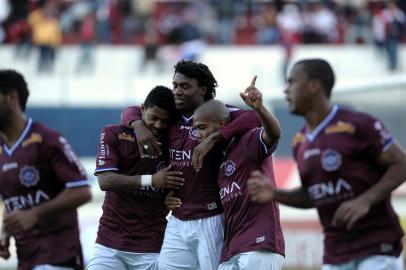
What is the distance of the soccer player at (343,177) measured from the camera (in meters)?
6.94

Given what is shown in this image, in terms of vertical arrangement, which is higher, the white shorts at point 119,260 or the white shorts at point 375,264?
the white shorts at point 375,264

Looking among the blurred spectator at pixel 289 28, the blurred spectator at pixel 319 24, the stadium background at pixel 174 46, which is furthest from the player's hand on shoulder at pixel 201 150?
the blurred spectator at pixel 319 24

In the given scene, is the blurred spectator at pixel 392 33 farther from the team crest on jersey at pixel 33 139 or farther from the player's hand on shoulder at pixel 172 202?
the team crest on jersey at pixel 33 139

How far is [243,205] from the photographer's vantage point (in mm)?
8531

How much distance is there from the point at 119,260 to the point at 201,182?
1013 mm

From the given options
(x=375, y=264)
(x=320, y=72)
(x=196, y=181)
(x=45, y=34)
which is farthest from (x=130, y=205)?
(x=45, y=34)

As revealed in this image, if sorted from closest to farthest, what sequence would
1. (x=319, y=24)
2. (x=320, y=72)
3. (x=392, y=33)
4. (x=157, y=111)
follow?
(x=320, y=72) < (x=157, y=111) < (x=392, y=33) < (x=319, y=24)

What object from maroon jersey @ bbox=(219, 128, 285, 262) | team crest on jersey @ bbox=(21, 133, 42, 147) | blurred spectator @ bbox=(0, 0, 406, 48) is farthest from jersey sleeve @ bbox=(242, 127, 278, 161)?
blurred spectator @ bbox=(0, 0, 406, 48)

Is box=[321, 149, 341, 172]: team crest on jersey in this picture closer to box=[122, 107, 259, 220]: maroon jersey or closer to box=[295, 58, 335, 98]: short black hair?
box=[295, 58, 335, 98]: short black hair

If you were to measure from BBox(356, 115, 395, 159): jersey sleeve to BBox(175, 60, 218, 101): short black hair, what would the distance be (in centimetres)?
220

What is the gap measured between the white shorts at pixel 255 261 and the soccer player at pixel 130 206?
830 mm

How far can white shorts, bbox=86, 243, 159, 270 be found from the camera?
9.03 m

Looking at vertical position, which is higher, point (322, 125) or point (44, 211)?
point (322, 125)

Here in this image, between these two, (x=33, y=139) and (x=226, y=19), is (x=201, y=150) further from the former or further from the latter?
(x=226, y=19)
